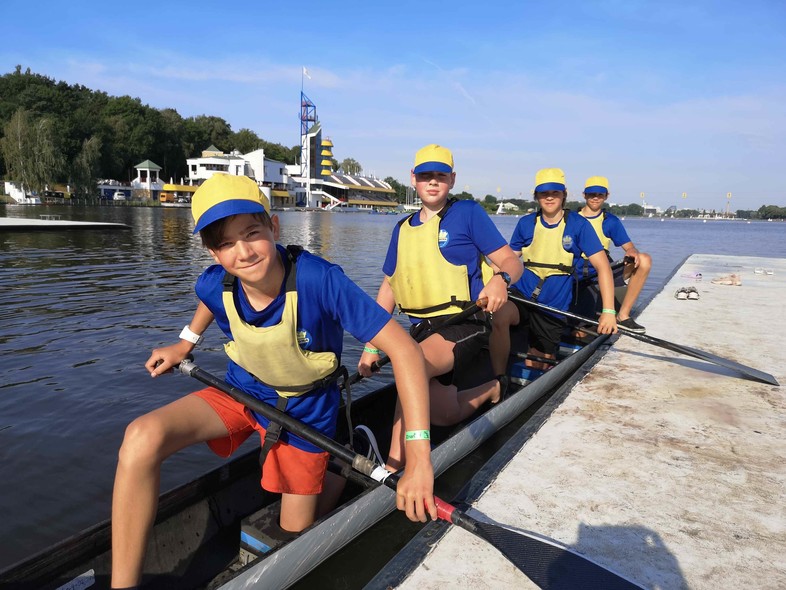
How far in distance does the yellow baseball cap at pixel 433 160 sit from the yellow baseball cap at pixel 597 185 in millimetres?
4971

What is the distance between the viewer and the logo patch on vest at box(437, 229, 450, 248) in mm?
4348

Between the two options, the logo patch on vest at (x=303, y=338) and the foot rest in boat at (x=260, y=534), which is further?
the foot rest in boat at (x=260, y=534)

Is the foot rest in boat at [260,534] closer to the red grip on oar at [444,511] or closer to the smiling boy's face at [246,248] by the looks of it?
the red grip on oar at [444,511]

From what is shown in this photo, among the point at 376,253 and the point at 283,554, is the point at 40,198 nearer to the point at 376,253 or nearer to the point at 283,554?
the point at 376,253

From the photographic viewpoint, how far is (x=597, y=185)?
27.8 ft

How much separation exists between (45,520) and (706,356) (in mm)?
6366

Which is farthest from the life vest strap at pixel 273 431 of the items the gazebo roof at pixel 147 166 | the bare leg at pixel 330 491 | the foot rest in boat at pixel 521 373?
the gazebo roof at pixel 147 166

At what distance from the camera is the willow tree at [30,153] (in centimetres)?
5512

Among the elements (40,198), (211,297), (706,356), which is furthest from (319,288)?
(40,198)

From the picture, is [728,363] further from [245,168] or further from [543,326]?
[245,168]

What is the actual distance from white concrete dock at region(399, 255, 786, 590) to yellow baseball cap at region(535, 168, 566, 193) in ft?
7.11

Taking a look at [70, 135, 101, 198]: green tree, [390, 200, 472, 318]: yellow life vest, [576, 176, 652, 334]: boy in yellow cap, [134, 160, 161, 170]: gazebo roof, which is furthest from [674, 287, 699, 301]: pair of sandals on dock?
[134, 160, 161, 170]: gazebo roof

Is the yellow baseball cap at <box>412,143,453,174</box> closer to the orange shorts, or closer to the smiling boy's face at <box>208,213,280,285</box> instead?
the smiling boy's face at <box>208,213,280,285</box>

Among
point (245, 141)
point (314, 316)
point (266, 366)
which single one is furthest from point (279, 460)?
point (245, 141)
